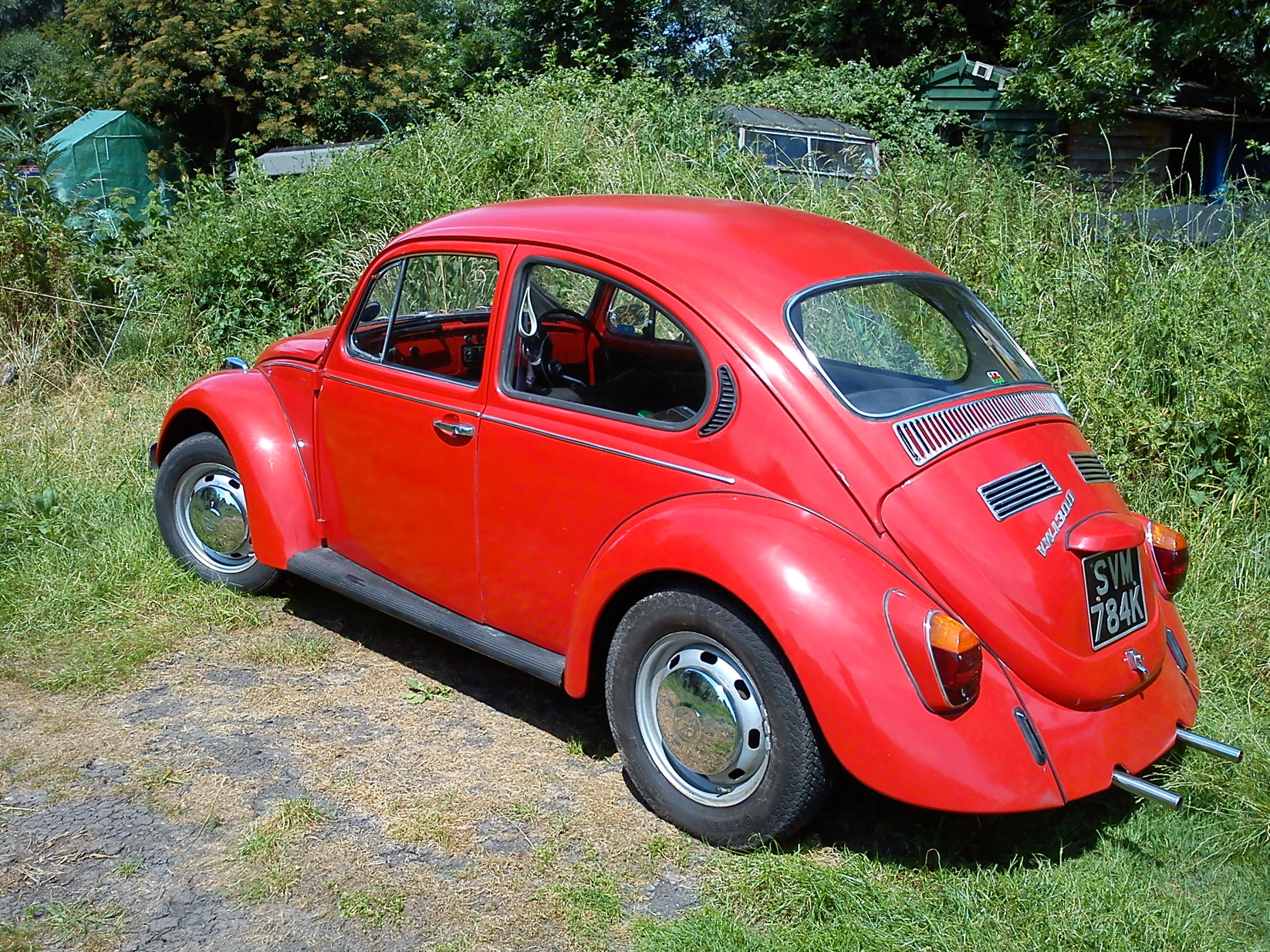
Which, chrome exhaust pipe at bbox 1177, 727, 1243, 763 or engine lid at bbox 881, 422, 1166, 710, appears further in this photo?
chrome exhaust pipe at bbox 1177, 727, 1243, 763

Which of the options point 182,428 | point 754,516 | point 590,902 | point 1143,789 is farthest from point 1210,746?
point 182,428

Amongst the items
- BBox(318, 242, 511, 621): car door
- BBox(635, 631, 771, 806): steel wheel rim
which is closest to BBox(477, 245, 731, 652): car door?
BBox(318, 242, 511, 621): car door

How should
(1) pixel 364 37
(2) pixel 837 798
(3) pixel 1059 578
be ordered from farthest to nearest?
(1) pixel 364 37, (2) pixel 837 798, (3) pixel 1059 578

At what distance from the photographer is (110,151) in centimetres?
1945

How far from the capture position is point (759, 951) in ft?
9.36

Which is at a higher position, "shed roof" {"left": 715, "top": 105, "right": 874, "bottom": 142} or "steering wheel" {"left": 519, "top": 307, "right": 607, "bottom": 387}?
"steering wheel" {"left": 519, "top": 307, "right": 607, "bottom": 387}

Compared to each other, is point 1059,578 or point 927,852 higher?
point 1059,578

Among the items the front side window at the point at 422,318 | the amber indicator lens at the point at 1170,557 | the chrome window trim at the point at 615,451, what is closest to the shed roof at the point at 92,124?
the front side window at the point at 422,318

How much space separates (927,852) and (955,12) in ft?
73.1

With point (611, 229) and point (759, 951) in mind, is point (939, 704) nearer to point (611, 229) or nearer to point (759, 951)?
point (759, 951)

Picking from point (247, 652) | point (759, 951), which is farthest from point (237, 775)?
point (759, 951)

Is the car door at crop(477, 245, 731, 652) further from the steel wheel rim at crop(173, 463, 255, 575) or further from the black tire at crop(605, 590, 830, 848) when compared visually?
A: the steel wheel rim at crop(173, 463, 255, 575)

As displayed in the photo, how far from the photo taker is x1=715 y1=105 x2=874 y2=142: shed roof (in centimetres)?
1576

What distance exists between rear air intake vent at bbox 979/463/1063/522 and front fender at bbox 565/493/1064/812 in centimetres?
36
